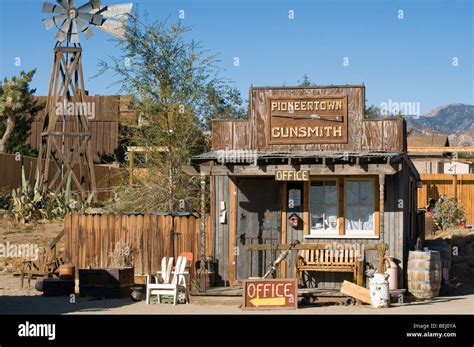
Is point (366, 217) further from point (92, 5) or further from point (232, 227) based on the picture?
point (92, 5)

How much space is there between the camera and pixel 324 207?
21438 mm

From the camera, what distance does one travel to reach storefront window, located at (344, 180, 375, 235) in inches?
835

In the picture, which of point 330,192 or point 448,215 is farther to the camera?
point 448,215

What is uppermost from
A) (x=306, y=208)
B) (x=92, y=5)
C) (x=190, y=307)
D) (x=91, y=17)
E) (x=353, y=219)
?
(x=92, y=5)

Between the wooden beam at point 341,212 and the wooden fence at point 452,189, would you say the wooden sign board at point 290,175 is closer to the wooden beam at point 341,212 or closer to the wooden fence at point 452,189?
the wooden beam at point 341,212

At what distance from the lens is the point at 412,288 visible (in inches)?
807

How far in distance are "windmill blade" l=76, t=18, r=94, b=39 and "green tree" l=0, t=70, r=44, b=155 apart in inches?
493

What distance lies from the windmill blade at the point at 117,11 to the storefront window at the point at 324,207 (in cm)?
1298

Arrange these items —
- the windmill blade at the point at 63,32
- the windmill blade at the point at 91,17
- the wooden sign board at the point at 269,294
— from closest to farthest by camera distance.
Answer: the wooden sign board at the point at 269,294
the windmill blade at the point at 91,17
the windmill blade at the point at 63,32

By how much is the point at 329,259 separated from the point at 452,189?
18.7 metres

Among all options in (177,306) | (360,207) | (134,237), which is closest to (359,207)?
(360,207)

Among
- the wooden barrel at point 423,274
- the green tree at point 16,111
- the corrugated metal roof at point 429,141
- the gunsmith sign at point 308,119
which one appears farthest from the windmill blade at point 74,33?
the corrugated metal roof at point 429,141

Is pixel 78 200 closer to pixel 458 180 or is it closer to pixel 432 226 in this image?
pixel 432 226

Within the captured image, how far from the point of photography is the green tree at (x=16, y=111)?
47.2 metres
